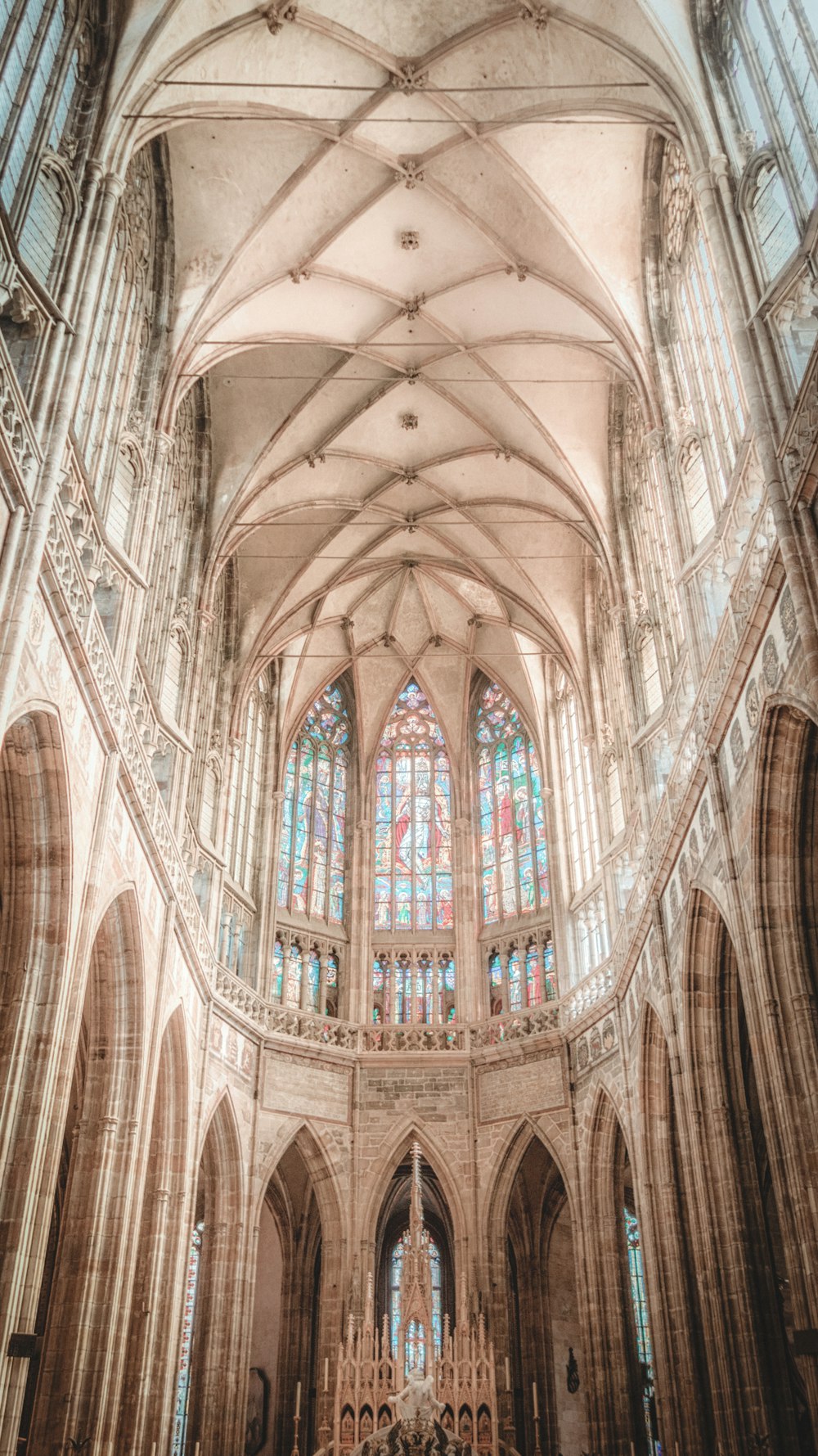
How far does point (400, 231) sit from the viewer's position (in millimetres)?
21328

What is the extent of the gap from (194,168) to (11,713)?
11352mm

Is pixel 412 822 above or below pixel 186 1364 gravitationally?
above

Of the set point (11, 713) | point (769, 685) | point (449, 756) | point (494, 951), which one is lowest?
point (11, 713)

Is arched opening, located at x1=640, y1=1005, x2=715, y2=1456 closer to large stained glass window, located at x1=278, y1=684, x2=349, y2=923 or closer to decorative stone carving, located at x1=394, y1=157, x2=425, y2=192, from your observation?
large stained glass window, located at x1=278, y1=684, x2=349, y2=923

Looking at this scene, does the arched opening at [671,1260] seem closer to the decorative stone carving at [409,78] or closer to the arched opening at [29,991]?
the arched opening at [29,991]

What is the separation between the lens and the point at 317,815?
98.0 ft

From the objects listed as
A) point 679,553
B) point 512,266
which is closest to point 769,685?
point 679,553

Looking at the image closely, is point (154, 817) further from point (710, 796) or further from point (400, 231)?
point (400, 231)

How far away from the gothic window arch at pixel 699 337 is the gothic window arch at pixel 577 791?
362 inches

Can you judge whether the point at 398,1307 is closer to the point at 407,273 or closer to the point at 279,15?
the point at 407,273

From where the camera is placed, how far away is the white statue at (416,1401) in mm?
18438

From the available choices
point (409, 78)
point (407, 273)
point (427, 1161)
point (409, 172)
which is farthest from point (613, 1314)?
point (409, 78)

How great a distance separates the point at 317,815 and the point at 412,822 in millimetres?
2247

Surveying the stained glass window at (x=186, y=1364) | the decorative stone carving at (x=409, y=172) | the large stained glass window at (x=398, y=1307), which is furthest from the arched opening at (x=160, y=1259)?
the decorative stone carving at (x=409, y=172)
